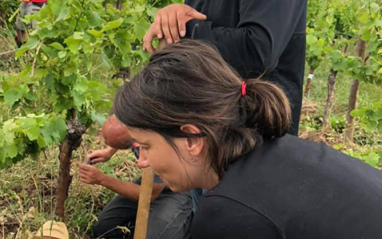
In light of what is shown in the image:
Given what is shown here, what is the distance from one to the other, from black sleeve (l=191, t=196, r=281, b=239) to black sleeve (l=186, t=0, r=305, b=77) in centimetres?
60

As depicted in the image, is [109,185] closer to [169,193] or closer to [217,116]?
[169,193]

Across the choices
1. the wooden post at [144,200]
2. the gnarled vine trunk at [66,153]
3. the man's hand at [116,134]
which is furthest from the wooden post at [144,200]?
the gnarled vine trunk at [66,153]

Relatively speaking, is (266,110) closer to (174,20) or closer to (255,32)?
(255,32)

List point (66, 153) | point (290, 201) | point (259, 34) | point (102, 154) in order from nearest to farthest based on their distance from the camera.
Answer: point (290, 201)
point (259, 34)
point (66, 153)
point (102, 154)

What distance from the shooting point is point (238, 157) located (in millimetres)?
1393

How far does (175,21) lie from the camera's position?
1.85m

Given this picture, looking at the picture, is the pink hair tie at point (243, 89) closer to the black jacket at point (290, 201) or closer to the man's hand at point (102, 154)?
the black jacket at point (290, 201)

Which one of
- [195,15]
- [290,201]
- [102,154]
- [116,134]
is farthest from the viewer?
[102,154]

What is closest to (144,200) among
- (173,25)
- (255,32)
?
(173,25)

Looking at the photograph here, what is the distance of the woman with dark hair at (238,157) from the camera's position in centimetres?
130

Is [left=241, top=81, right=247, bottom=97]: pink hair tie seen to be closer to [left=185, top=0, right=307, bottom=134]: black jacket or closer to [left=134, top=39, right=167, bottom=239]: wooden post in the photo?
[left=185, top=0, right=307, bottom=134]: black jacket

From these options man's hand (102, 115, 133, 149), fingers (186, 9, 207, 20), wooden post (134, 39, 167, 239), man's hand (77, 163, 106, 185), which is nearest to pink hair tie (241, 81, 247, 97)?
fingers (186, 9, 207, 20)

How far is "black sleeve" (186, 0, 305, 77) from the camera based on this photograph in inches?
67.9

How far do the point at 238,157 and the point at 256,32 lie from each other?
505mm
